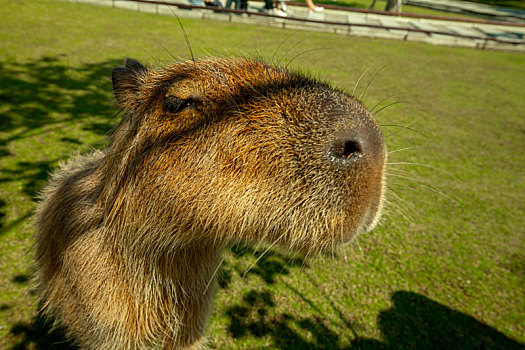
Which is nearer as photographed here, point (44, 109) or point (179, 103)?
point (179, 103)

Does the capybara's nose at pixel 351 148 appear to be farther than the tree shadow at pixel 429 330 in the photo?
No

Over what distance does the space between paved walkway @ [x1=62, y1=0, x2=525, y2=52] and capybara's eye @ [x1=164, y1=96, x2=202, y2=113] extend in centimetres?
928

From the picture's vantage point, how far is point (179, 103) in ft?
4.58

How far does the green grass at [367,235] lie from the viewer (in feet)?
9.17

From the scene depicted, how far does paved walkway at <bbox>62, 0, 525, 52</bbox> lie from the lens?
37.1ft

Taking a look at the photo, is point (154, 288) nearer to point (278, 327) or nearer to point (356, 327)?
point (278, 327)

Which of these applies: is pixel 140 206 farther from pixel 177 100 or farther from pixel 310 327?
pixel 310 327

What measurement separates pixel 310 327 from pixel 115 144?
2220 millimetres

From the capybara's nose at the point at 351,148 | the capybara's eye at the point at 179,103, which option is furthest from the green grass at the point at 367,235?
the capybara's eye at the point at 179,103

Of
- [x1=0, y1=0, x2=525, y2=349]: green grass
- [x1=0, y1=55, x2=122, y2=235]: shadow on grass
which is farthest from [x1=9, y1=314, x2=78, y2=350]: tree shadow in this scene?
[x1=0, y1=55, x2=122, y2=235]: shadow on grass

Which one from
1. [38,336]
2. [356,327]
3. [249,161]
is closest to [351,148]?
[249,161]

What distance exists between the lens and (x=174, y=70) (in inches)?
62.2

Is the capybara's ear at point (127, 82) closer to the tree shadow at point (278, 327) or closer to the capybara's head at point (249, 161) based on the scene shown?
the capybara's head at point (249, 161)

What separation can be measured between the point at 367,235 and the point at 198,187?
314 centimetres
